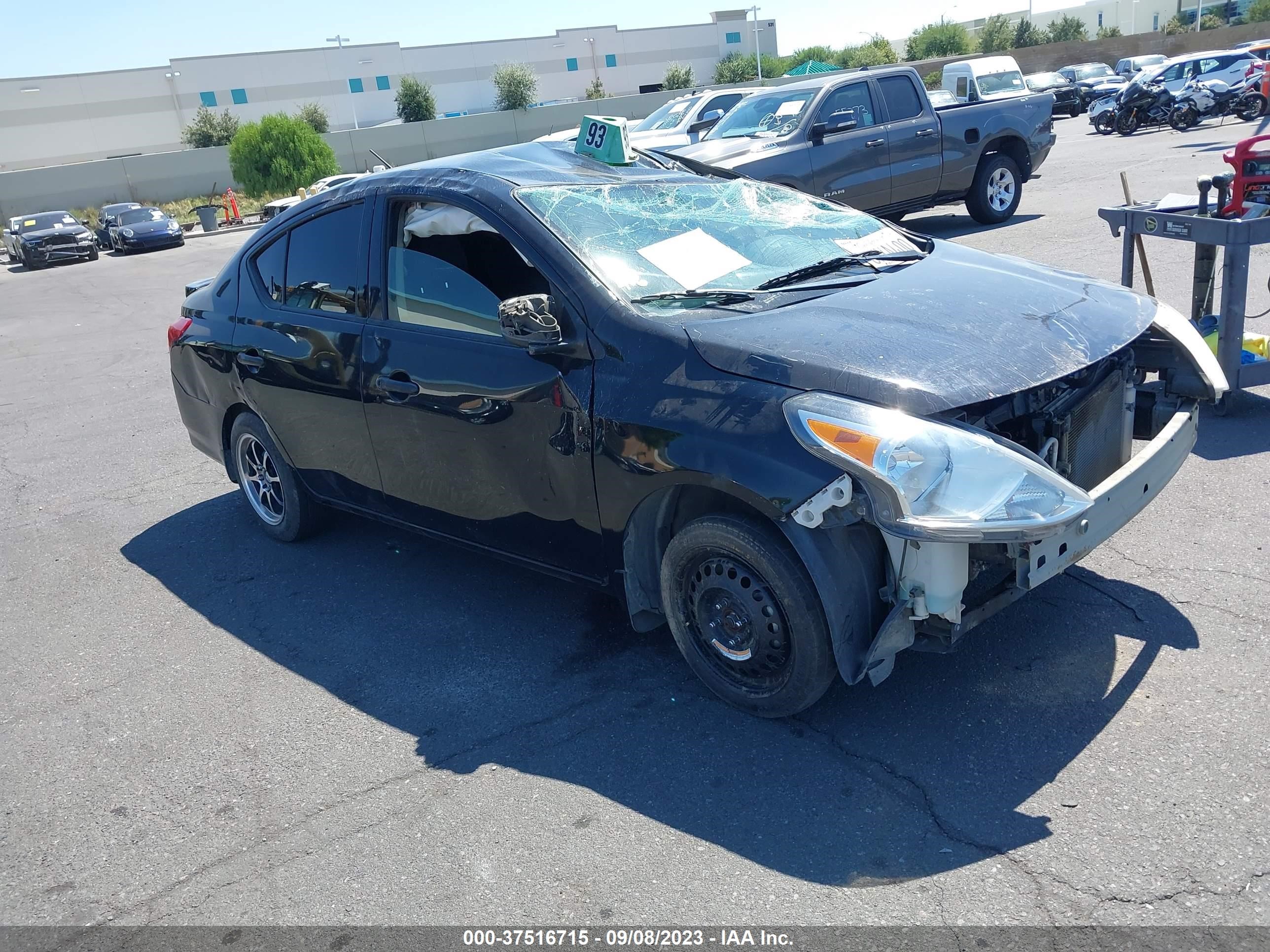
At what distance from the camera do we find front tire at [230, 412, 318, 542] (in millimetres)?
5340

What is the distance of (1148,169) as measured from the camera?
17281mm

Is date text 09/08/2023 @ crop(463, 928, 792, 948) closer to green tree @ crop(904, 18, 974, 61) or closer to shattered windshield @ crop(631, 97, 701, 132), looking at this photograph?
shattered windshield @ crop(631, 97, 701, 132)

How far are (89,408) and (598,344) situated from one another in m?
7.55

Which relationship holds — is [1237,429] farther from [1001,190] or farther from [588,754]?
[1001,190]

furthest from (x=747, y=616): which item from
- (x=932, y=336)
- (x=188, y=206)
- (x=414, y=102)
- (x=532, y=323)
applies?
(x=414, y=102)

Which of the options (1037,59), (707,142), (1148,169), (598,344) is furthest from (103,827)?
(1037,59)

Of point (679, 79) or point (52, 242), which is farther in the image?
point (679, 79)

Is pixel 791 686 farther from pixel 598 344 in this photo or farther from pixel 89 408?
pixel 89 408

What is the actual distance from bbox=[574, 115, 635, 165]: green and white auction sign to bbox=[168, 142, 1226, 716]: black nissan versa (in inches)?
4.1

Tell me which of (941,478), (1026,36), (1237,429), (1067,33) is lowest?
(1237,429)

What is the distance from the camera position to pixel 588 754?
3.47 meters

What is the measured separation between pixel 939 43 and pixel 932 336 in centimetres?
8069

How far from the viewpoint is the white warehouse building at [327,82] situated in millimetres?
66875

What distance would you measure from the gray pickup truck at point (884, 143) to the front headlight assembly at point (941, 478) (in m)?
8.63
